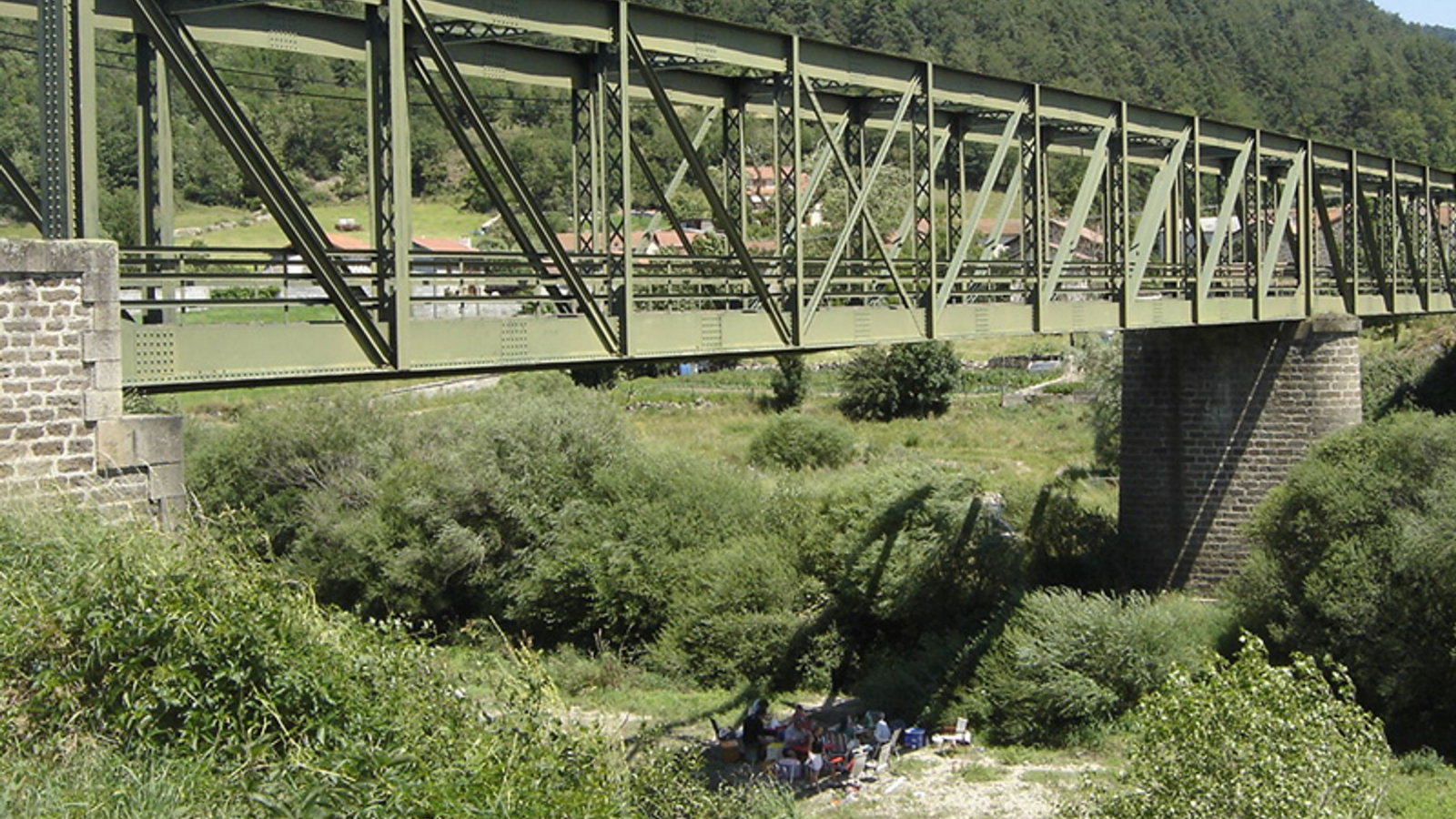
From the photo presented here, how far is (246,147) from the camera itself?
11398 mm

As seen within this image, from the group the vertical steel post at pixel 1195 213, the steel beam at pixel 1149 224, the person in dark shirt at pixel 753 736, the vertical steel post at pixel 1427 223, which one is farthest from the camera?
the vertical steel post at pixel 1427 223

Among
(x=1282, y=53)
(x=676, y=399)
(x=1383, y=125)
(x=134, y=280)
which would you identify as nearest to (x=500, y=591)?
(x=134, y=280)

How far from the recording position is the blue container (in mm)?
23453

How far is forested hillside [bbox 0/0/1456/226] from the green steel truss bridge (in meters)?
37.3

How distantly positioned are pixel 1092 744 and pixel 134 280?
16539 mm

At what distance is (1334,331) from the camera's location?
2738cm

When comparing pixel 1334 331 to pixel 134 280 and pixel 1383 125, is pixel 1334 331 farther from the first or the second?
pixel 1383 125

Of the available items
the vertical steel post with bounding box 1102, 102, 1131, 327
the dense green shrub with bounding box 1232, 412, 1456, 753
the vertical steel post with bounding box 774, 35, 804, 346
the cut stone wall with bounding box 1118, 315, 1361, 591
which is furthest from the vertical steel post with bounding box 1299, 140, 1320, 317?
the vertical steel post with bounding box 774, 35, 804, 346

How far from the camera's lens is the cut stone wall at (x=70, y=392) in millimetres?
10086

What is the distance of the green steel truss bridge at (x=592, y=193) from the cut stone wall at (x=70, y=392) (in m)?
0.43

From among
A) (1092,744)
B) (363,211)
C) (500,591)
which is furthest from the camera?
(363,211)

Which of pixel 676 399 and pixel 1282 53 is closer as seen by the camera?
pixel 676 399

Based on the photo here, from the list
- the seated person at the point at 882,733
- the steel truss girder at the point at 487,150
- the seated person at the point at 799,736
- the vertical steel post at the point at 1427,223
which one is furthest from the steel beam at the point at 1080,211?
the vertical steel post at the point at 1427,223

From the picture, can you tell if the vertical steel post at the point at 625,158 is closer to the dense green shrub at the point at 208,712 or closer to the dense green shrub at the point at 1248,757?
the dense green shrub at the point at 208,712
